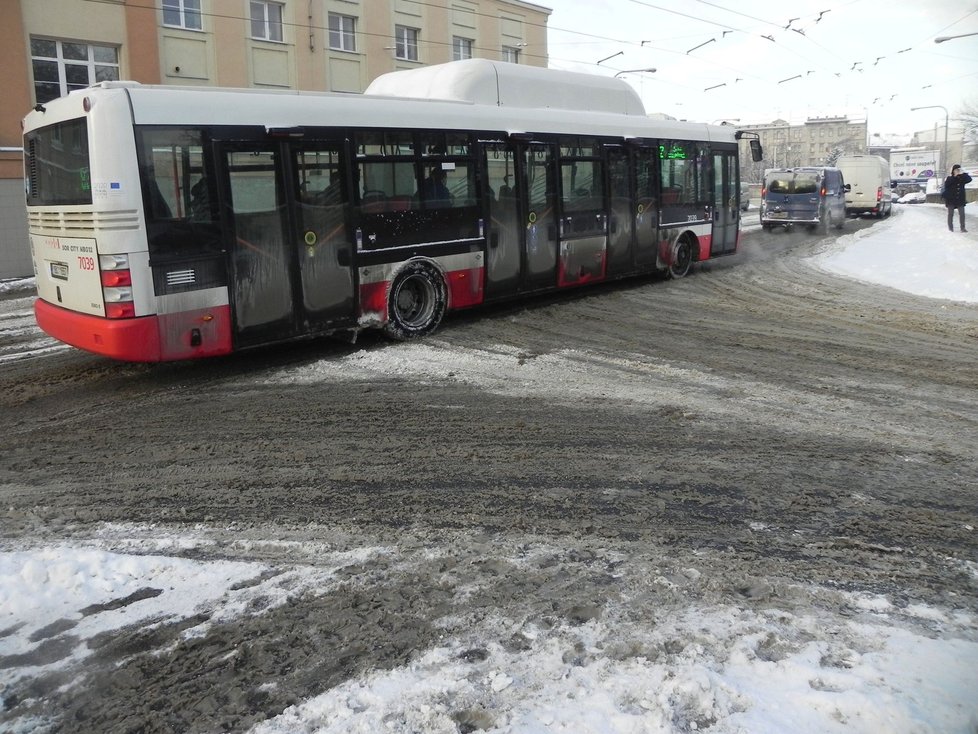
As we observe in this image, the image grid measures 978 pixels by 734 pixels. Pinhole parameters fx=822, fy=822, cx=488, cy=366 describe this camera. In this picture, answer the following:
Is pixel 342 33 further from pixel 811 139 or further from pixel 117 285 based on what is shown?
pixel 811 139

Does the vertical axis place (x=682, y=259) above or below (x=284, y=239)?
below

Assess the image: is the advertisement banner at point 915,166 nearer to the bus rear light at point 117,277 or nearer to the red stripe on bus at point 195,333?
the red stripe on bus at point 195,333

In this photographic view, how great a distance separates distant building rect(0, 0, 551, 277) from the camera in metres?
19.5

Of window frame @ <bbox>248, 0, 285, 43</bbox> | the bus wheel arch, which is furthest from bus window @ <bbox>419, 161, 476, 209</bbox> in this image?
window frame @ <bbox>248, 0, 285, 43</bbox>

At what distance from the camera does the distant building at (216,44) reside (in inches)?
770

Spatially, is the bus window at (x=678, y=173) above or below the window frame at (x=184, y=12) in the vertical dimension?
below

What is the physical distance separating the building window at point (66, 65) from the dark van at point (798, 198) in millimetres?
20461

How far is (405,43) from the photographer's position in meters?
29.4

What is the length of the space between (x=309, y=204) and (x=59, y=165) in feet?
7.68

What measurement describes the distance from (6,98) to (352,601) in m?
20.3

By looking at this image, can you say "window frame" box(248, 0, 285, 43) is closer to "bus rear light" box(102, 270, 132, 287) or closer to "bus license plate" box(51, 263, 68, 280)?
"bus license plate" box(51, 263, 68, 280)

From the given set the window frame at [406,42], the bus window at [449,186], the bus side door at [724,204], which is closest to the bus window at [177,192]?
the bus window at [449,186]

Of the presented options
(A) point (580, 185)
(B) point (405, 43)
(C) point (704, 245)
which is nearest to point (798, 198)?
(C) point (704, 245)

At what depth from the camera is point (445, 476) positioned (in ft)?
17.8
